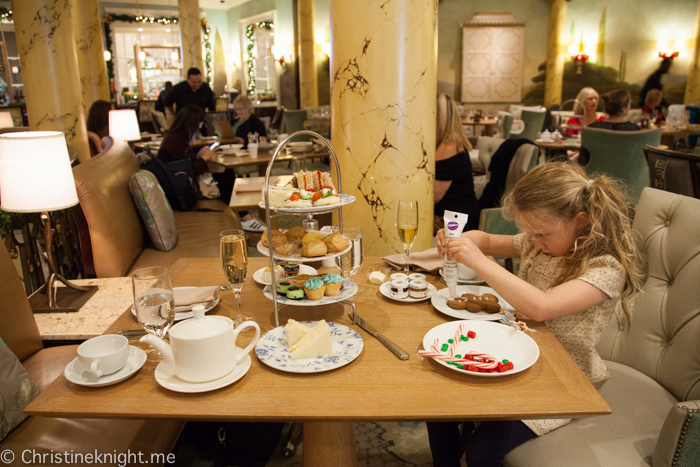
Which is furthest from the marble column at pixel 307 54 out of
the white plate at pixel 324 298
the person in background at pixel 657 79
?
the white plate at pixel 324 298

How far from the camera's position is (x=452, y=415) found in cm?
98

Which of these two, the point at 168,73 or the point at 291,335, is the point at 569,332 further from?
the point at 168,73

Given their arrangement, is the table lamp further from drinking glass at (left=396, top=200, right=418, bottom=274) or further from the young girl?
the young girl

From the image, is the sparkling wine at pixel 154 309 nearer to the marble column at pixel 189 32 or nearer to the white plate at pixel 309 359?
the white plate at pixel 309 359

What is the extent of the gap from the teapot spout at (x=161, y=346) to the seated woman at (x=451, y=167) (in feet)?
8.22

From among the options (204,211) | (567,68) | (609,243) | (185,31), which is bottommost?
(204,211)

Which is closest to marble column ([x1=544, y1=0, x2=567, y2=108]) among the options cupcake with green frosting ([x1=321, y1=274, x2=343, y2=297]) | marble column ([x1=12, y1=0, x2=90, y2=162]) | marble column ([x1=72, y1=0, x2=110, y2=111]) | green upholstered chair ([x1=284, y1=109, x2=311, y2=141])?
green upholstered chair ([x1=284, y1=109, x2=311, y2=141])

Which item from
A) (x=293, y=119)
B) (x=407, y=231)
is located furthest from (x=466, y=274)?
(x=293, y=119)

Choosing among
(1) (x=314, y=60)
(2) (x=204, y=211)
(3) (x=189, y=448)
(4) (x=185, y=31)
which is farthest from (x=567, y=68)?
(3) (x=189, y=448)

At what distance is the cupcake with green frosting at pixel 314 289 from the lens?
1.31 meters

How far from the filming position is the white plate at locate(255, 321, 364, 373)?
1.14 m

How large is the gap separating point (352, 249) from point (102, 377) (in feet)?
2.51

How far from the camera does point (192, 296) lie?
1522 millimetres

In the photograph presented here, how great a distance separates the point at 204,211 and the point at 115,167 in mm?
1180
